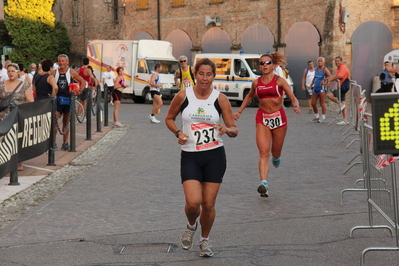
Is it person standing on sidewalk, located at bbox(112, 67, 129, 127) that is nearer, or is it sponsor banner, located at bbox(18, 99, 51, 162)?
sponsor banner, located at bbox(18, 99, 51, 162)

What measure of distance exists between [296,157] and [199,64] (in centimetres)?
775

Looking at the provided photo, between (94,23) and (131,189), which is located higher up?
(94,23)

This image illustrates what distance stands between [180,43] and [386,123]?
38.5 m

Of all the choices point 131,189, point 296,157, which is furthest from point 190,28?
point 131,189

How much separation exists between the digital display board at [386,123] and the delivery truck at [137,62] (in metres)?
29.8

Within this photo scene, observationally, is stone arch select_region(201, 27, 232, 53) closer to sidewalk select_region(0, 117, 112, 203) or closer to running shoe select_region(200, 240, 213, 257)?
sidewalk select_region(0, 117, 112, 203)

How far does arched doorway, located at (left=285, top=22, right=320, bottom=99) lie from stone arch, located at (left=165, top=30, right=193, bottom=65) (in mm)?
7737

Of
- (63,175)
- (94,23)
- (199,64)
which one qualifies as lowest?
(63,175)

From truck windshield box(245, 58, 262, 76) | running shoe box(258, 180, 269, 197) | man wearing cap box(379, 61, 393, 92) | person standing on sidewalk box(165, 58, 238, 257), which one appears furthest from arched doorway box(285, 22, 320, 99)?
person standing on sidewalk box(165, 58, 238, 257)

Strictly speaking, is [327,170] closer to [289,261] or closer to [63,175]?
[63,175]

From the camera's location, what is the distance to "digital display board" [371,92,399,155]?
569 cm

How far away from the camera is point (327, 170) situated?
12.1 m

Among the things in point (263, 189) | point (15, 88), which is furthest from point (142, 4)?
point (263, 189)

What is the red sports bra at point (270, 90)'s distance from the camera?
9969mm
